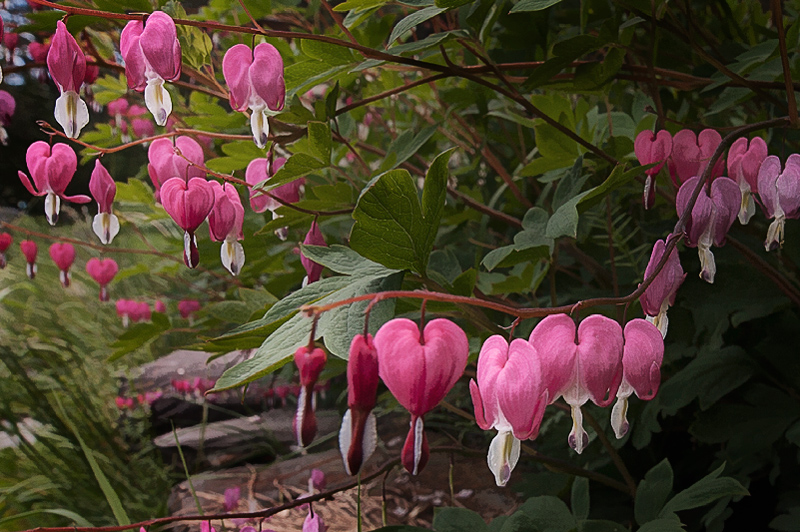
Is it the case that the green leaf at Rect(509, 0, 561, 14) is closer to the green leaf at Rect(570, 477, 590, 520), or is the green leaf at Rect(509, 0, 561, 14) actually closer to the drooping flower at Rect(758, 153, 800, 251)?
the drooping flower at Rect(758, 153, 800, 251)

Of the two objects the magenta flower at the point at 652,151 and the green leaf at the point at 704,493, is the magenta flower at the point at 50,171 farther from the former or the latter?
the green leaf at the point at 704,493

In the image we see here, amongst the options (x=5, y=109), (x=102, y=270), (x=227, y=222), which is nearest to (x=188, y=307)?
(x=102, y=270)

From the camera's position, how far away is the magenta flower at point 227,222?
31.6 inches

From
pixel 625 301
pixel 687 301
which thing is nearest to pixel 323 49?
pixel 625 301

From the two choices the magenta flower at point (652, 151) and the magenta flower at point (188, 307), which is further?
the magenta flower at point (188, 307)

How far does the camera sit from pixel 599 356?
46cm

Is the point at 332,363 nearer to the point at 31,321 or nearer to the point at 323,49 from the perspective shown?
the point at 323,49

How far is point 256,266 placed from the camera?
1.42 m

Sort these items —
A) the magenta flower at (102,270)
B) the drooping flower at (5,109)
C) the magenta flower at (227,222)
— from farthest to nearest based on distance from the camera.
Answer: the magenta flower at (102,270), the drooping flower at (5,109), the magenta flower at (227,222)

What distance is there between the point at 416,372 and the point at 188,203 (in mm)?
460

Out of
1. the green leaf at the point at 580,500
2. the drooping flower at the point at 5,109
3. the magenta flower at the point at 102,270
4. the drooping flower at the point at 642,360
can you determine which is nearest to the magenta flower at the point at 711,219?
the drooping flower at the point at 642,360

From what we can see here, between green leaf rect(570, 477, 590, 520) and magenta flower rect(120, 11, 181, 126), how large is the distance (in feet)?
2.45

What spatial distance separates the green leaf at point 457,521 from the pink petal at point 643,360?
0.36m

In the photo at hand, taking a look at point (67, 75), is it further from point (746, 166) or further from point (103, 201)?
point (746, 166)
